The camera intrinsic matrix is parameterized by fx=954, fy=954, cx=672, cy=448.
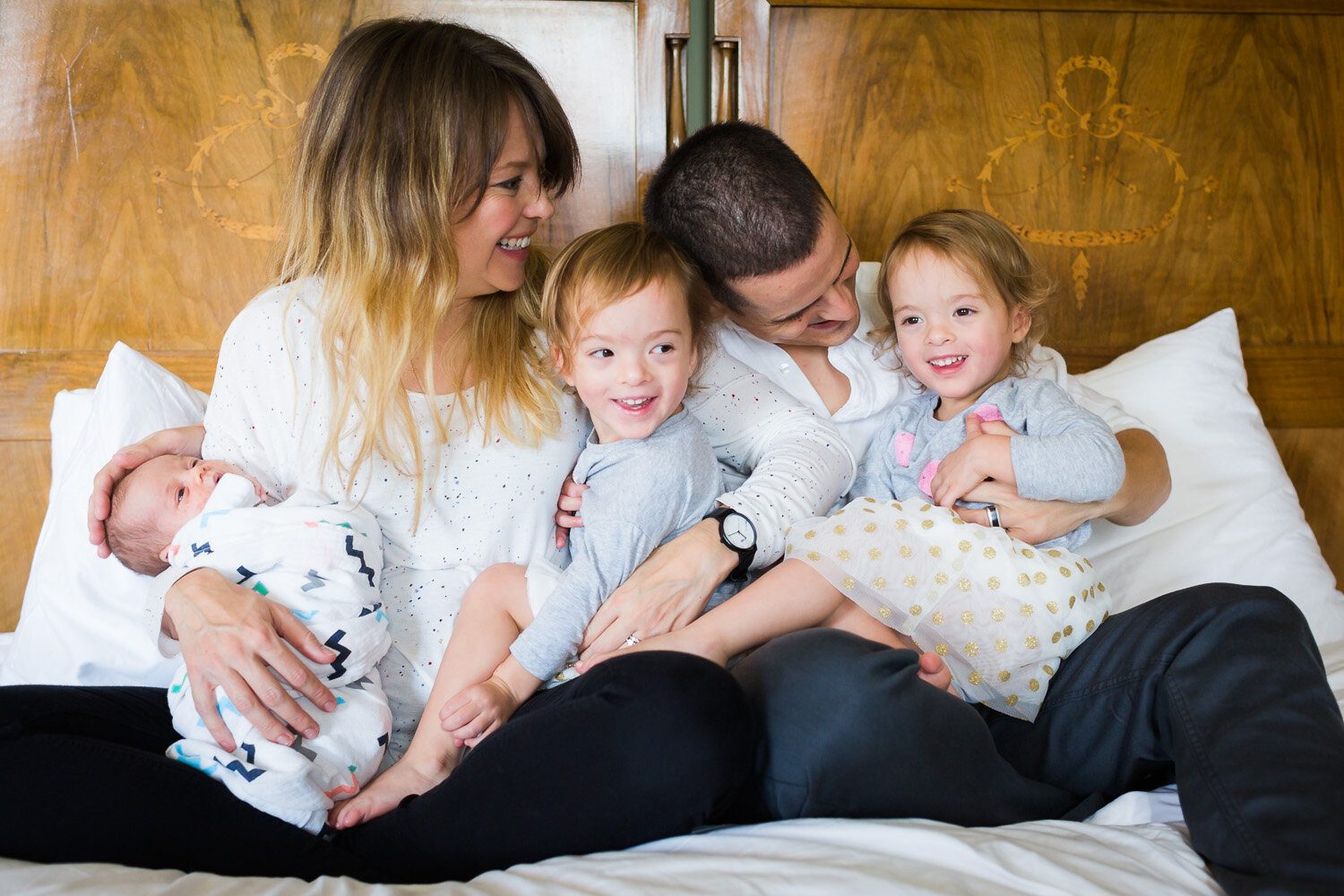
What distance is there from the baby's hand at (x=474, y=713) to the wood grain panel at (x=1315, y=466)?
165cm

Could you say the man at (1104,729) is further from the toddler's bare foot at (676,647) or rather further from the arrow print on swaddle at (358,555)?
the arrow print on swaddle at (358,555)

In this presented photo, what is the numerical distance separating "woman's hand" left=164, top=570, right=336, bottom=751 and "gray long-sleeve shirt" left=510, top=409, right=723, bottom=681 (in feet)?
0.82

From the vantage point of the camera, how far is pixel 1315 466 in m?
1.92

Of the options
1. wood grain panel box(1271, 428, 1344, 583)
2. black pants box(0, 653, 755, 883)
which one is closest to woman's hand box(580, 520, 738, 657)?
black pants box(0, 653, 755, 883)

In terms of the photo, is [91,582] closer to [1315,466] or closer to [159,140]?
[159,140]

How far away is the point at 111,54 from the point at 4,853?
4.63 ft

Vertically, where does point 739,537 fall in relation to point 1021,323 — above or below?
below

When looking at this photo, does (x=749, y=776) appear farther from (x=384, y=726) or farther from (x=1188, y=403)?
(x=1188, y=403)

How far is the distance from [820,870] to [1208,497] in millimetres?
1089

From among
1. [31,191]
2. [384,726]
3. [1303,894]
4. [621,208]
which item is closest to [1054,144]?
[621,208]

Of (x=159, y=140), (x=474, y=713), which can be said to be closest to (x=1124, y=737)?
(x=474, y=713)

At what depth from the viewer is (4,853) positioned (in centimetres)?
89

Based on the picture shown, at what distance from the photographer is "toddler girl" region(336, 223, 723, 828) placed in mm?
1167

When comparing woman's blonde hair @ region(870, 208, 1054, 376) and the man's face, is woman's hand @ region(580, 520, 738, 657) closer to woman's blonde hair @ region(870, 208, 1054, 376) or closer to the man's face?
the man's face
